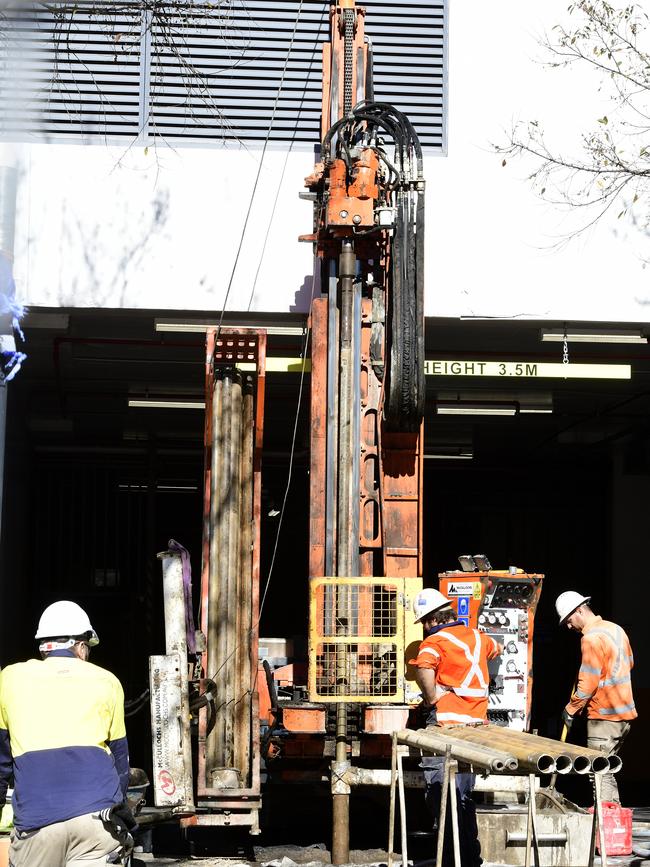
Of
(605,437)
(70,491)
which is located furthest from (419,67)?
(70,491)

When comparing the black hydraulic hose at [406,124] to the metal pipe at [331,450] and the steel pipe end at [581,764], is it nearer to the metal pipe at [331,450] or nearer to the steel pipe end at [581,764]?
the metal pipe at [331,450]

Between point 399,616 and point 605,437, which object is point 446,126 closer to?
point 399,616

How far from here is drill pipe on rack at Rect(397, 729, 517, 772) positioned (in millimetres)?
6320

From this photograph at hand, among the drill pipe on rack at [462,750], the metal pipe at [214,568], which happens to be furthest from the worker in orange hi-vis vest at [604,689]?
the metal pipe at [214,568]

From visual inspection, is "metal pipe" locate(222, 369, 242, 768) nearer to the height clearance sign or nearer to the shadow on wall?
the shadow on wall

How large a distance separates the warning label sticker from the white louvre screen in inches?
163

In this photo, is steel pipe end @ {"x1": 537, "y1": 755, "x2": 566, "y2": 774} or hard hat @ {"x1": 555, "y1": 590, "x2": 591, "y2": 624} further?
hard hat @ {"x1": 555, "y1": 590, "x2": 591, "y2": 624}

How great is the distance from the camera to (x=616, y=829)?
30.8 feet

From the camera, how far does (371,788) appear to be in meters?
10.1

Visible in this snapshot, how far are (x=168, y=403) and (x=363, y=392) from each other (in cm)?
521

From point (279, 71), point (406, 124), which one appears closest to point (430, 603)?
Result: point (406, 124)

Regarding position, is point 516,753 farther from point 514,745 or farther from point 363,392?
point 363,392


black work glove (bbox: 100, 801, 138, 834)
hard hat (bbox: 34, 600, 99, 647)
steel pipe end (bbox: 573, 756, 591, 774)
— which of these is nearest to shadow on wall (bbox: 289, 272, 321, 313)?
steel pipe end (bbox: 573, 756, 591, 774)

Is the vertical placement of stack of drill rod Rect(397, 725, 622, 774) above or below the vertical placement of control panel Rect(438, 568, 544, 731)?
below
